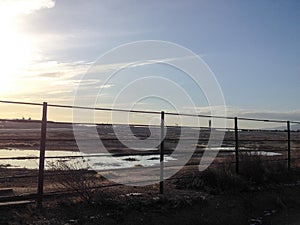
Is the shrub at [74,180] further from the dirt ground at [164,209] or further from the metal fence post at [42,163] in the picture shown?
the metal fence post at [42,163]

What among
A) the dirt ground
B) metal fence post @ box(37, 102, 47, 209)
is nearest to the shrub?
the dirt ground

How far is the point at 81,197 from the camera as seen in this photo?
8344 mm

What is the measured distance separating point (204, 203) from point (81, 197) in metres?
2.98

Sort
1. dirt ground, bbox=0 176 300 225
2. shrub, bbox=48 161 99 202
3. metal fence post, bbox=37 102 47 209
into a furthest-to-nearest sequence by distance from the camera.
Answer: shrub, bbox=48 161 99 202
metal fence post, bbox=37 102 47 209
dirt ground, bbox=0 176 300 225

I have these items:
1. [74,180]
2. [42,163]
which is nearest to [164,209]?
[74,180]

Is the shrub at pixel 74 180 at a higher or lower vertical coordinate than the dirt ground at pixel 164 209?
higher

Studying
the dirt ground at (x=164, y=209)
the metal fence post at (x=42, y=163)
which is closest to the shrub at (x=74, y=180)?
the dirt ground at (x=164, y=209)

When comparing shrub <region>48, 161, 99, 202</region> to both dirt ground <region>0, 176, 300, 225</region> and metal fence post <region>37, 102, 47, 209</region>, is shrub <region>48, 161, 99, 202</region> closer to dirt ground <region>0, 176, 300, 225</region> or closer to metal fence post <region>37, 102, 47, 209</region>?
dirt ground <region>0, 176, 300, 225</region>

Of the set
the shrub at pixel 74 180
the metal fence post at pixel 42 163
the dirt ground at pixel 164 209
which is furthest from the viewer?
the shrub at pixel 74 180

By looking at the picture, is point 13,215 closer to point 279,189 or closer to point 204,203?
point 204,203

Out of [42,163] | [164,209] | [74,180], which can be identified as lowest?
[164,209]

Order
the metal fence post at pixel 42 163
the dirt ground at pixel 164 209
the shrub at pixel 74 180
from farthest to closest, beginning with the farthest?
the shrub at pixel 74 180, the metal fence post at pixel 42 163, the dirt ground at pixel 164 209

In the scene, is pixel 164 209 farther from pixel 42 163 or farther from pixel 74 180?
pixel 42 163

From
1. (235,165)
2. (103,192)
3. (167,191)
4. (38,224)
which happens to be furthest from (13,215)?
(235,165)
